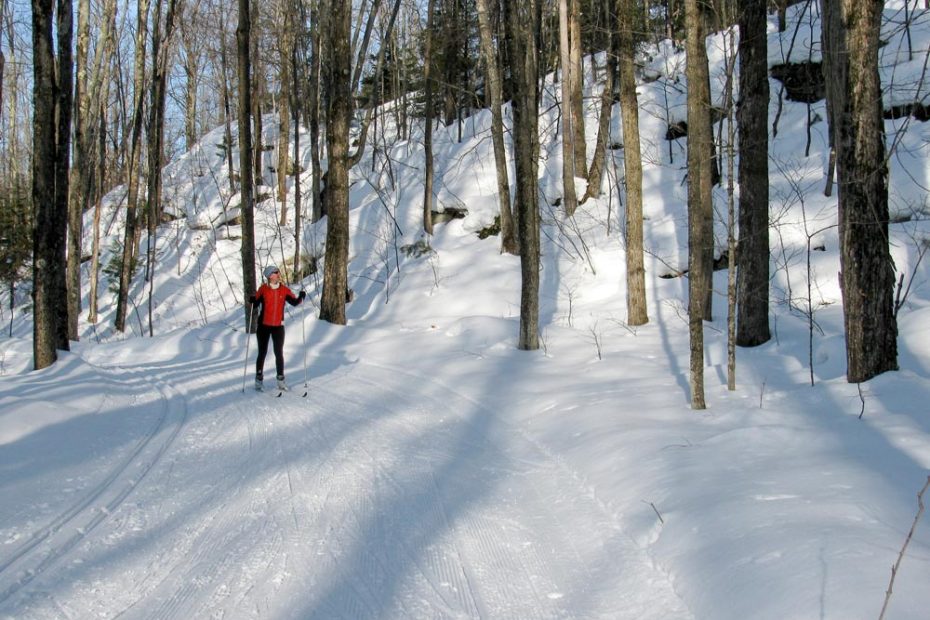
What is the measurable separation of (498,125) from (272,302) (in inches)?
341

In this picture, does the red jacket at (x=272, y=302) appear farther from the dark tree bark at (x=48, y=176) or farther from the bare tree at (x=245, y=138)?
the bare tree at (x=245, y=138)

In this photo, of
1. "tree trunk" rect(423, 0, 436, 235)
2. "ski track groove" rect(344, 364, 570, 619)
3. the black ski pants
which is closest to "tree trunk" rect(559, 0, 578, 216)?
"tree trunk" rect(423, 0, 436, 235)

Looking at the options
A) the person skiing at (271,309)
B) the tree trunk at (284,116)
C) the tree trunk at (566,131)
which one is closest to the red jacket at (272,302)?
the person skiing at (271,309)

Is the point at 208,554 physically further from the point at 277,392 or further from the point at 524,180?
the point at 524,180

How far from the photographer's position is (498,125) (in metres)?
17.1

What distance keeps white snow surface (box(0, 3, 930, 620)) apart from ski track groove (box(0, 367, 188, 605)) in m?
0.03

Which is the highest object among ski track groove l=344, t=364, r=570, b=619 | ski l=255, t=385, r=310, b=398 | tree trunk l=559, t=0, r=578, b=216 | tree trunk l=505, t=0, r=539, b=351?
tree trunk l=559, t=0, r=578, b=216

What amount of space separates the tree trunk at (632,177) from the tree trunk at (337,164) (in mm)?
6138

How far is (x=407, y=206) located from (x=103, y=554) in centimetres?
2292

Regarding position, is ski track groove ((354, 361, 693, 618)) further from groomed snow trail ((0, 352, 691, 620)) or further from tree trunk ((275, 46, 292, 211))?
tree trunk ((275, 46, 292, 211))

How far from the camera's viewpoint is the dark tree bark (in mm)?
12422

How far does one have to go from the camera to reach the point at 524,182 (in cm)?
1180

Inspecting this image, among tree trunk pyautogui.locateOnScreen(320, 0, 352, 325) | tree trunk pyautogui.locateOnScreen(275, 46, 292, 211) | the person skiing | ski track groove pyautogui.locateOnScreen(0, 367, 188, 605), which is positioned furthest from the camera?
tree trunk pyautogui.locateOnScreen(275, 46, 292, 211)

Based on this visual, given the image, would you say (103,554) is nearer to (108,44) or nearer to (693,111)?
(693,111)
